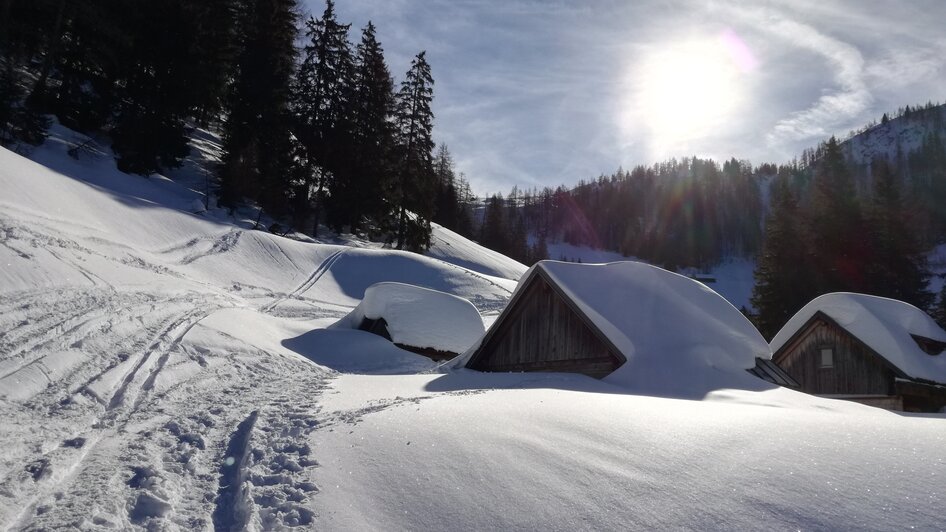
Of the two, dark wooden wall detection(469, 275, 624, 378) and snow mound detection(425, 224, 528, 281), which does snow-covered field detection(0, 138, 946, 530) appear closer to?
dark wooden wall detection(469, 275, 624, 378)

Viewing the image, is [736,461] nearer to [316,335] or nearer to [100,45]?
[316,335]

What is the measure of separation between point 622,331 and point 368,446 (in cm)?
906

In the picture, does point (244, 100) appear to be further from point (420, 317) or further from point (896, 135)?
point (896, 135)

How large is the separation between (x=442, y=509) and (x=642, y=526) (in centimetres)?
133

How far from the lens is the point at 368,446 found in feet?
17.5

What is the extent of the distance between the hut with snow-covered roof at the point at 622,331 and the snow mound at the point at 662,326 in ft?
0.08

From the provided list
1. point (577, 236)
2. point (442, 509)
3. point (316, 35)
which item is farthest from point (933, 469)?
point (577, 236)

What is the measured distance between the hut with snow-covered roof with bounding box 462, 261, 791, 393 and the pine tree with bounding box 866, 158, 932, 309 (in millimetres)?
28574

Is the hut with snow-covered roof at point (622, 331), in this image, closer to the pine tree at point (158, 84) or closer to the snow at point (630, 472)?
the snow at point (630, 472)

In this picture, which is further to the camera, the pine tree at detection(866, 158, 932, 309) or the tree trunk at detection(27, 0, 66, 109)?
the pine tree at detection(866, 158, 932, 309)

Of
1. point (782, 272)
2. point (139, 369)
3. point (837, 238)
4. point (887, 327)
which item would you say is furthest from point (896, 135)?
point (139, 369)

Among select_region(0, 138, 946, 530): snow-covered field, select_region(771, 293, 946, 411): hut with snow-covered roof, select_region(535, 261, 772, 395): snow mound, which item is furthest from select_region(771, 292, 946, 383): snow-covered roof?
select_region(0, 138, 946, 530): snow-covered field

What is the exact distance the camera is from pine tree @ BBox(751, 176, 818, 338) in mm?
36656

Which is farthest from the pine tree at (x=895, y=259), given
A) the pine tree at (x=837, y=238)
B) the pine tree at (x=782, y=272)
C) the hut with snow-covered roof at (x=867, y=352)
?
the hut with snow-covered roof at (x=867, y=352)
